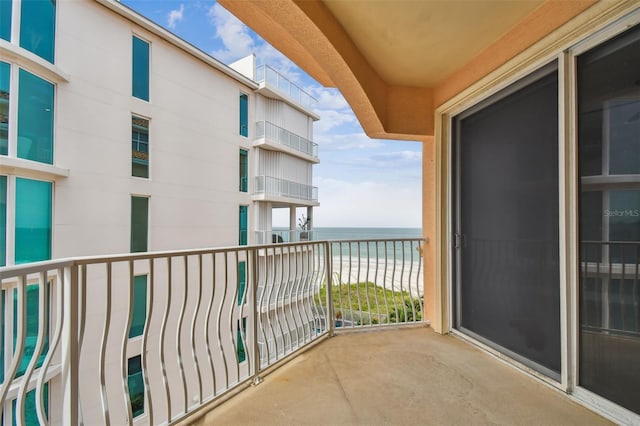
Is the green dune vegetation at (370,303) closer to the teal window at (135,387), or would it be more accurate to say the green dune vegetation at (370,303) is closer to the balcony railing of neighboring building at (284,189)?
the teal window at (135,387)

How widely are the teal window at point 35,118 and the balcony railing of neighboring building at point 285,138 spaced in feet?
17.6

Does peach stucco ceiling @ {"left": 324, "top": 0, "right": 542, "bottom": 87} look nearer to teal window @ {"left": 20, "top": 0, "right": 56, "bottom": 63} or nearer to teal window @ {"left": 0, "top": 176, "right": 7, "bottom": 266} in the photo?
teal window @ {"left": 0, "top": 176, "right": 7, "bottom": 266}

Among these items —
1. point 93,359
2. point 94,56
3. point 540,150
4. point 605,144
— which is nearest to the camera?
point 605,144

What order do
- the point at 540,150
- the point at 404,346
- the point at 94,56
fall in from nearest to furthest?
the point at 540,150 < the point at 404,346 < the point at 94,56

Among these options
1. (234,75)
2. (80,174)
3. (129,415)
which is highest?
(234,75)

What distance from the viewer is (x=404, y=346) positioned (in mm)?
2564

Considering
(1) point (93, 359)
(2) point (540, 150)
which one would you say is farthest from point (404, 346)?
(1) point (93, 359)

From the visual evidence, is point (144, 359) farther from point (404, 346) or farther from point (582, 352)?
point (582, 352)

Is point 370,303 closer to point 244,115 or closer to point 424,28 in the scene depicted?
point 424,28

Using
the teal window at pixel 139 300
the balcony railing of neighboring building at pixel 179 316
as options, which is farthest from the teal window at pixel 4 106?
the teal window at pixel 139 300

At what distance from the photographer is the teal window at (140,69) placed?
6.21m

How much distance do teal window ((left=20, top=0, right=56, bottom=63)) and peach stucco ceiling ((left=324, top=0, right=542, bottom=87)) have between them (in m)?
5.50

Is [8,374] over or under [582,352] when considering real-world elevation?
over

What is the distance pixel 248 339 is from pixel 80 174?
557 centimetres
